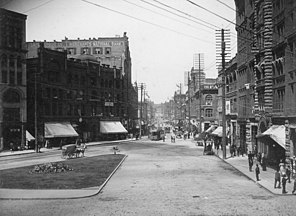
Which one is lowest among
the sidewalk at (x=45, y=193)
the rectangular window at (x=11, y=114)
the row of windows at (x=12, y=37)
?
the sidewalk at (x=45, y=193)

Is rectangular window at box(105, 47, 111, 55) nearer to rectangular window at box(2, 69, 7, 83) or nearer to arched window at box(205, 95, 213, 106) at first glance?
arched window at box(205, 95, 213, 106)

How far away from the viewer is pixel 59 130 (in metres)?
58.6

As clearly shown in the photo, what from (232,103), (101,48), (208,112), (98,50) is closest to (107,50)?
(101,48)

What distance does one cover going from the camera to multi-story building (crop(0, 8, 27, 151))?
48344mm

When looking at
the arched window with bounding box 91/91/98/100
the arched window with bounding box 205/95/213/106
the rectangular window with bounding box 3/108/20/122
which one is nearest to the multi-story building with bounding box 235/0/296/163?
the rectangular window with bounding box 3/108/20/122

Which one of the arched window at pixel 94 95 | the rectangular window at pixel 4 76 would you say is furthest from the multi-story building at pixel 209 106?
the rectangular window at pixel 4 76

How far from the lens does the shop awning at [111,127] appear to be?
72.2m

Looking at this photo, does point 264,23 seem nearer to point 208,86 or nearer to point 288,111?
point 288,111

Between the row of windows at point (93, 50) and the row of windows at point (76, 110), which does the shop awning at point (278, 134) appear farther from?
the row of windows at point (93, 50)

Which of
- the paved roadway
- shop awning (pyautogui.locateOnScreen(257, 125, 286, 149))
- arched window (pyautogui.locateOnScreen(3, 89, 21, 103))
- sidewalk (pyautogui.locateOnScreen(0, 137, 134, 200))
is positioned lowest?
the paved roadway

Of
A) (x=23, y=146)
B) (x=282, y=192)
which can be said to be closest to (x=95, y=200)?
(x=282, y=192)

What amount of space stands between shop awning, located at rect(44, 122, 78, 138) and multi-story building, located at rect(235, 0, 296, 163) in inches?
1138

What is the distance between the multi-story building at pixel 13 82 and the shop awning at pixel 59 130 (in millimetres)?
5093

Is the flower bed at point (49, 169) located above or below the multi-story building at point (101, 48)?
below
